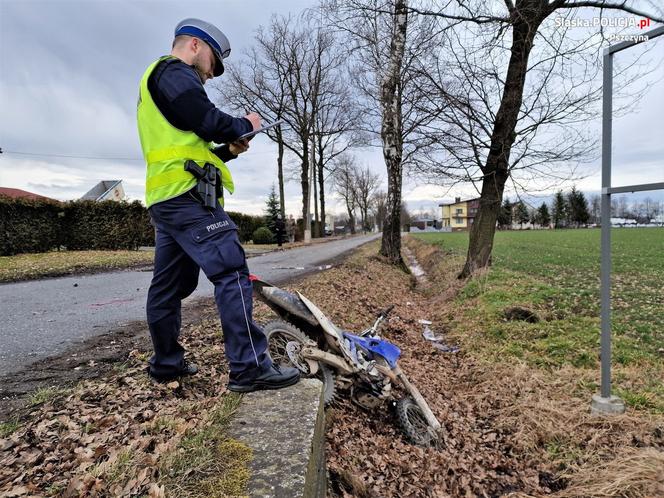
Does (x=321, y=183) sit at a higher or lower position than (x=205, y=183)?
higher

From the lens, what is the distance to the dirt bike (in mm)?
3119

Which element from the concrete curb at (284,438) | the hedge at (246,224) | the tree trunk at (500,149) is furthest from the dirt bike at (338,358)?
the hedge at (246,224)

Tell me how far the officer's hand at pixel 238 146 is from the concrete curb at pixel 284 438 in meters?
1.50

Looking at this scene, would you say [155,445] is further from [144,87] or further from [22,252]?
[22,252]

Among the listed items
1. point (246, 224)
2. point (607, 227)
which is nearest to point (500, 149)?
point (607, 227)

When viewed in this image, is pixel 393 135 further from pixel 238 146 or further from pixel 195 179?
pixel 195 179

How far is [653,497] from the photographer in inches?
96.7

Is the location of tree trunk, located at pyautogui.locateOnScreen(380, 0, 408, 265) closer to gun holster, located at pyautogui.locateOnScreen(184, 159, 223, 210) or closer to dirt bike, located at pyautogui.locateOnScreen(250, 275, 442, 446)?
dirt bike, located at pyautogui.locateOnScreen(250, 275, 442, 446)

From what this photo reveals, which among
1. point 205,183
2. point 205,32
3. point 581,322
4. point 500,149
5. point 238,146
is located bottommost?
point 581,322

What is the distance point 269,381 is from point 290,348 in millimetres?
758

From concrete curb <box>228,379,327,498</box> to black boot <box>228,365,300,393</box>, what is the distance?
4 cm

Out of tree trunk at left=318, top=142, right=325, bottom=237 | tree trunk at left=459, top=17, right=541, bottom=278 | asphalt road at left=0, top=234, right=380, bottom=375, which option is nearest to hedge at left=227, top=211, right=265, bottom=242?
tree trunk at left=318, top=142, right=325, bottom=237

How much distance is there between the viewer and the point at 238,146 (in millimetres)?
2584

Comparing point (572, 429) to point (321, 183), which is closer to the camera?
point (572, 429)
